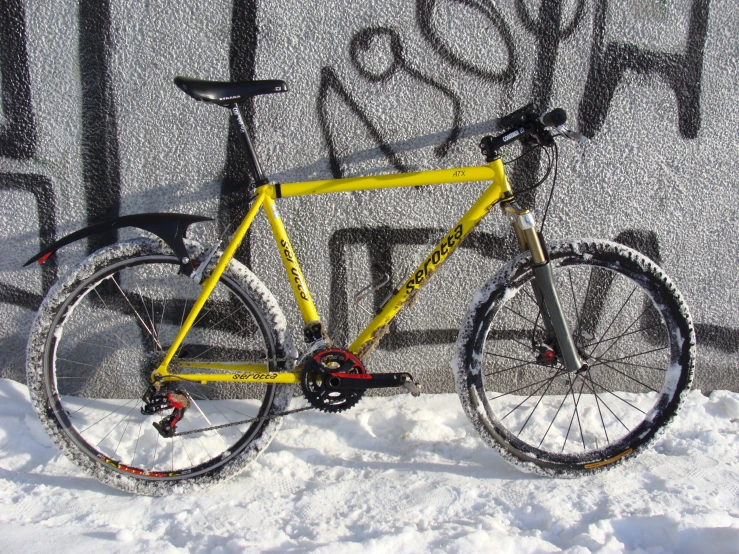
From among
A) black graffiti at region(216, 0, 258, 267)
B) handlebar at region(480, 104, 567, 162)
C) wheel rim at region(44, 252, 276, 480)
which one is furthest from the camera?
wheel rim at region(44, 252, 276, 480)

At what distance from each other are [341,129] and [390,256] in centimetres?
64

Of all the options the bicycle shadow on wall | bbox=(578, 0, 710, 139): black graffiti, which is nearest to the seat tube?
the bicycle shadow on wall

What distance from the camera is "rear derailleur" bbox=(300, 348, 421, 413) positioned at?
199cm

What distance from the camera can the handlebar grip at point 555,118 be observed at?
1.77m

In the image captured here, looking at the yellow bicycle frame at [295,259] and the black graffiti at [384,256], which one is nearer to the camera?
the yellow bicycle frame at [295,259]

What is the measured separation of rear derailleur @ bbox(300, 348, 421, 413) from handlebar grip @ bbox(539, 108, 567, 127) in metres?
1.09

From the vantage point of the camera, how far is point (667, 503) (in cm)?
198

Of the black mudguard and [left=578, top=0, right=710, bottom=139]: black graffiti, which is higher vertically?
[left=578, top=0, right=710, bottom=139]: black graffiti

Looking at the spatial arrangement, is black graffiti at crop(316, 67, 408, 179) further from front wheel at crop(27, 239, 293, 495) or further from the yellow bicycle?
front wheel at crop(27, 239, 293, 495)

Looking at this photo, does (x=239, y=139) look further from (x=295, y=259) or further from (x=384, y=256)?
(x=384, y=256)

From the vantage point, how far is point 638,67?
7.75 ft

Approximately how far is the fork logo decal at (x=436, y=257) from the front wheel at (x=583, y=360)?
0.21m

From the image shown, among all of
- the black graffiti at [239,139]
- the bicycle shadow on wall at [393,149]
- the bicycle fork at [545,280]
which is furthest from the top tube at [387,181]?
the bicycle shadow on wall at [393,149]

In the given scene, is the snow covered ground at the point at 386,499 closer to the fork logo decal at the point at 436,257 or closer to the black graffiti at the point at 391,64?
the fork logo decal at the point at 436,257
